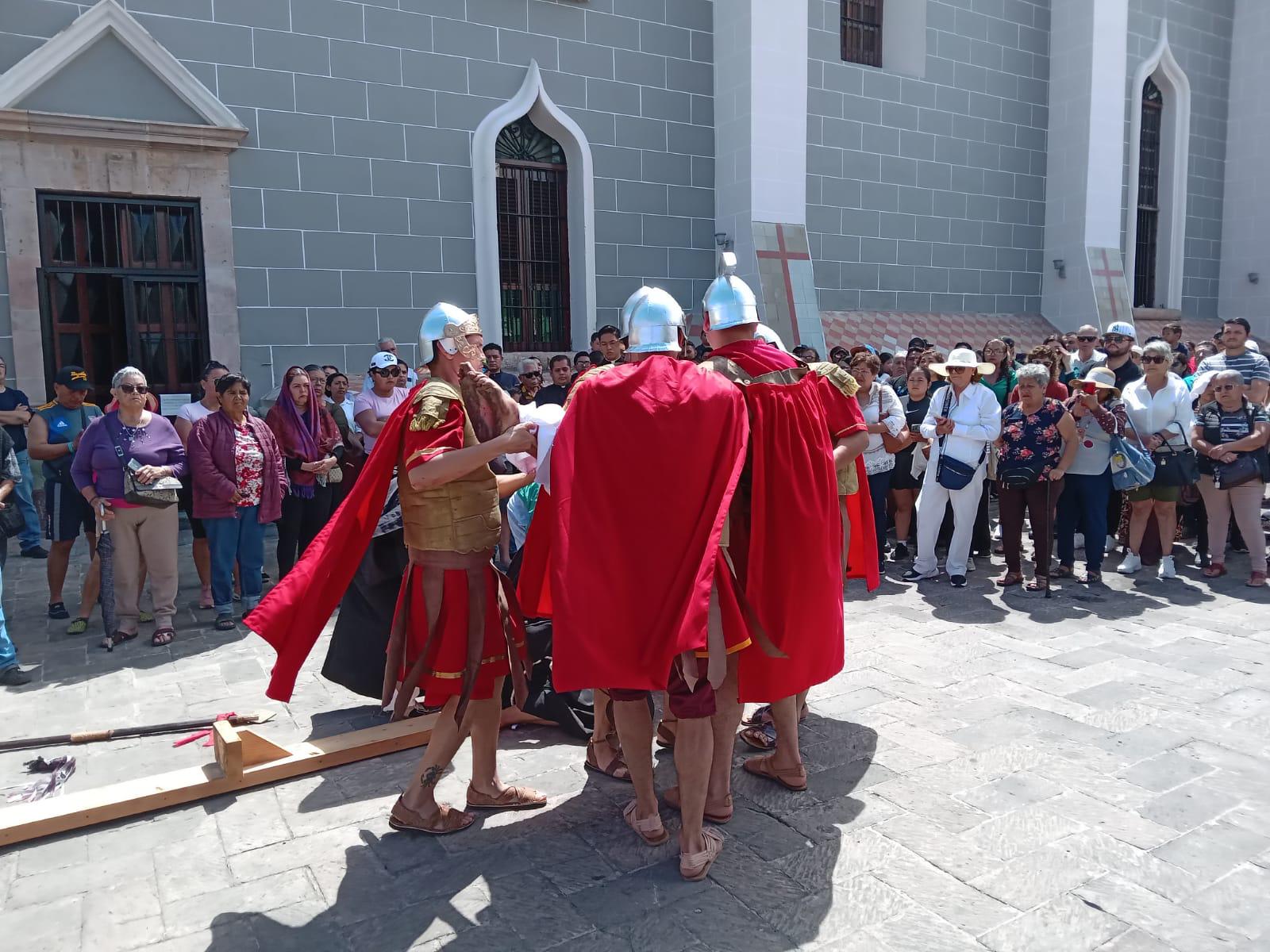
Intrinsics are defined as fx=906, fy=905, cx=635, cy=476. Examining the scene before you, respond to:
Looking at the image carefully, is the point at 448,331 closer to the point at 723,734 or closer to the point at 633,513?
the point at 633,513

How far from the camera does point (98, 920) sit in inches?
106

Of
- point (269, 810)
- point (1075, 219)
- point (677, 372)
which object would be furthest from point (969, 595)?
point (1075, 219)

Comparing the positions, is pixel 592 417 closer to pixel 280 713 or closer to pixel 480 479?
pixel 480 479

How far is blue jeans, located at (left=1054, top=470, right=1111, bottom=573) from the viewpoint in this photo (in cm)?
659

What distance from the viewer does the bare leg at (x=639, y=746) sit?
296 centimetres

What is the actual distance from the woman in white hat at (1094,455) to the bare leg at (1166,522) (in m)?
0.58

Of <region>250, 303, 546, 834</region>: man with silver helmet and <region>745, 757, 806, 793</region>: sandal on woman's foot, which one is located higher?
<region>250, 303, 546, 834</region>: man with silver helmet

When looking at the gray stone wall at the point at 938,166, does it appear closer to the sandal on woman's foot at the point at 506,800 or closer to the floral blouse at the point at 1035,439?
the floral blouse at the point at 1035,439

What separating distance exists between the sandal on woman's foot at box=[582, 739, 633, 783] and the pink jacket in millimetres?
3280

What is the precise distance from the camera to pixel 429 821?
3131 millimetres

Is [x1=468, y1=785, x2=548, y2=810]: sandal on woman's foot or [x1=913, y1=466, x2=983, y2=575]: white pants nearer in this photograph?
[x1=468, y1=785, x2=548, y2=810]: sandal on woman's foot

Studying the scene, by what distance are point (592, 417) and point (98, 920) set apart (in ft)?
6.86

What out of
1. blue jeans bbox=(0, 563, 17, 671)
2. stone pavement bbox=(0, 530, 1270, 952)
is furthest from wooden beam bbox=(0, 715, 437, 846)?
blue jeans bbox=(0, 563, 17, 671)

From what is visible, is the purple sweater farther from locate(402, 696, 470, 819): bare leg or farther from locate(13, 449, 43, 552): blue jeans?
locate(402, 696, 470, 819): bare leg
